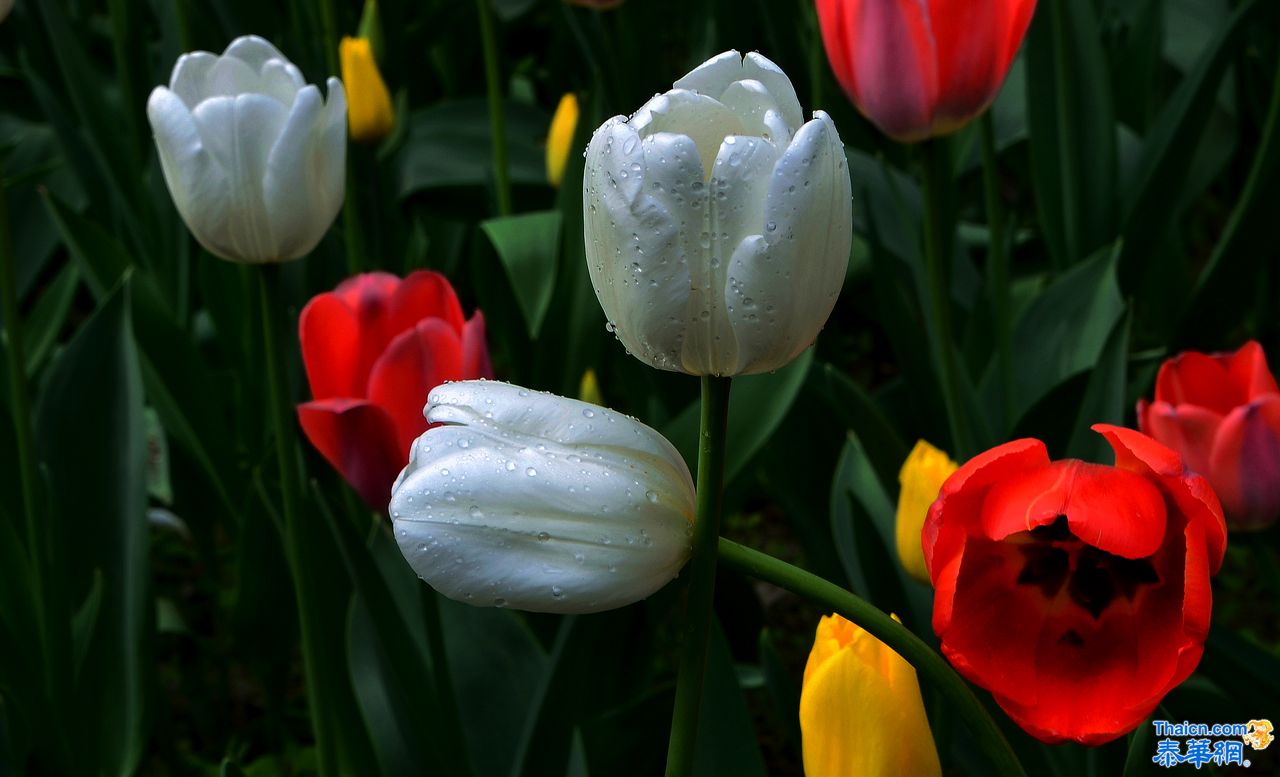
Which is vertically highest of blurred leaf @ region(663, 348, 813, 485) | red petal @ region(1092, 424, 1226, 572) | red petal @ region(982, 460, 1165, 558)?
red petal @ region(1092, 424, 1226, 572)

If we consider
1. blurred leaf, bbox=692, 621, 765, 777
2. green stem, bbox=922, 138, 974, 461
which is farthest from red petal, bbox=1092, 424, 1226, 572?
green stem, bbox=922, 138, 974, 461

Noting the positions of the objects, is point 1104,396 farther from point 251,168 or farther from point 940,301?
point 251,168

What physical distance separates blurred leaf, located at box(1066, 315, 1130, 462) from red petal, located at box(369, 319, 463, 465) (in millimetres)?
492

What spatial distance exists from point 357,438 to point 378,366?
50 millimetres

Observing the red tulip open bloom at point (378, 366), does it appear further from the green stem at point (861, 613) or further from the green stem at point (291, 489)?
the green stem at point (861, 613)

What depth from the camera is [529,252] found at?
1554 millimetres

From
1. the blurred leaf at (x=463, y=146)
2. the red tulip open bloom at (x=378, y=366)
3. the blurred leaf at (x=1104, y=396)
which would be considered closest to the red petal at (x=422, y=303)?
the red tulip open bloom at (x=378, y=366)

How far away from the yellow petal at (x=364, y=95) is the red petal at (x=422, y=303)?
0.63 m

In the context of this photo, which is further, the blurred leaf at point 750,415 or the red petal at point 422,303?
the blurred leaf at point 750,415

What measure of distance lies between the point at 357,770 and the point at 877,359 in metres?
1.55

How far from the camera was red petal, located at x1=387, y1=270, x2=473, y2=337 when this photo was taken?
100 centimetres

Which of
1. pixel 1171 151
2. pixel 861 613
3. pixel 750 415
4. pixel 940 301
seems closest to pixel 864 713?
pixel 861 613

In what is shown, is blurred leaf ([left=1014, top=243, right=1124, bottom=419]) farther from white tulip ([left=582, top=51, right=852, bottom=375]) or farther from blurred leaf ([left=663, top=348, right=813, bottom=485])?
white tulip ([left=582, top=51, right=852, bottom=375])

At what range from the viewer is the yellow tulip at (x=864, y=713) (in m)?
0.61
